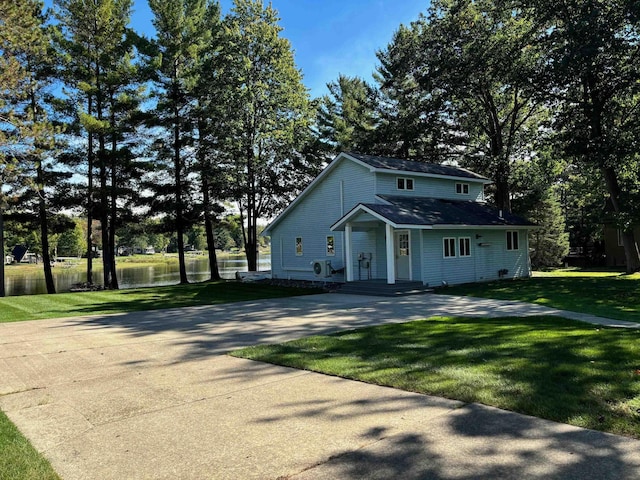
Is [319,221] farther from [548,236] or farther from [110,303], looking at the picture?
[548,236]

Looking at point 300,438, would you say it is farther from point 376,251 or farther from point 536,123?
point 536,123

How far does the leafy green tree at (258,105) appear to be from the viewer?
90.2ft

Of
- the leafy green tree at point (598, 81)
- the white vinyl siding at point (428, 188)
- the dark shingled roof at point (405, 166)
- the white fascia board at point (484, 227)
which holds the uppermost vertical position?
the leafy green tree at point (598, 81)

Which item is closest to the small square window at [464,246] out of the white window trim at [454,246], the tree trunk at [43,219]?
the white window trim at [454,246]

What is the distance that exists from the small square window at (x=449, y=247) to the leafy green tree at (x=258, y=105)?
45.9 ft

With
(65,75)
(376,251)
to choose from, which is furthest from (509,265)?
(65,75)

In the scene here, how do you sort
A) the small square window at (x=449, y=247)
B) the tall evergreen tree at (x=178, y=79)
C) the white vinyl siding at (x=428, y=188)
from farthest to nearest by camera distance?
the tall evergreen tree at (x=178, y=79)
the white vinyl siding at (x=428, y=188)
the small square window at (x=449, y=247)

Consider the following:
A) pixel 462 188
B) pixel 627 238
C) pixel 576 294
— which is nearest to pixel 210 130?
pixel 462 188

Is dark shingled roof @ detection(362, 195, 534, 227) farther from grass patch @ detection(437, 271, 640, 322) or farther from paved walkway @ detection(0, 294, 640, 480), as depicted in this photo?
paved walkway @ detection(0, 294, 640, 480)

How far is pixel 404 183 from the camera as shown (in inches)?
786

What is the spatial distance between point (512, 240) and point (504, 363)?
16906 millimetres

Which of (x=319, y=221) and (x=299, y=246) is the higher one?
(x=319, y=221)

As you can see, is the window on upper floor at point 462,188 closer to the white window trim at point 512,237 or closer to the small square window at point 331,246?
the white window trim at point 512,237

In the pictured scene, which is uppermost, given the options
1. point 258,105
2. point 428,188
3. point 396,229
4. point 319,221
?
point 258,105
